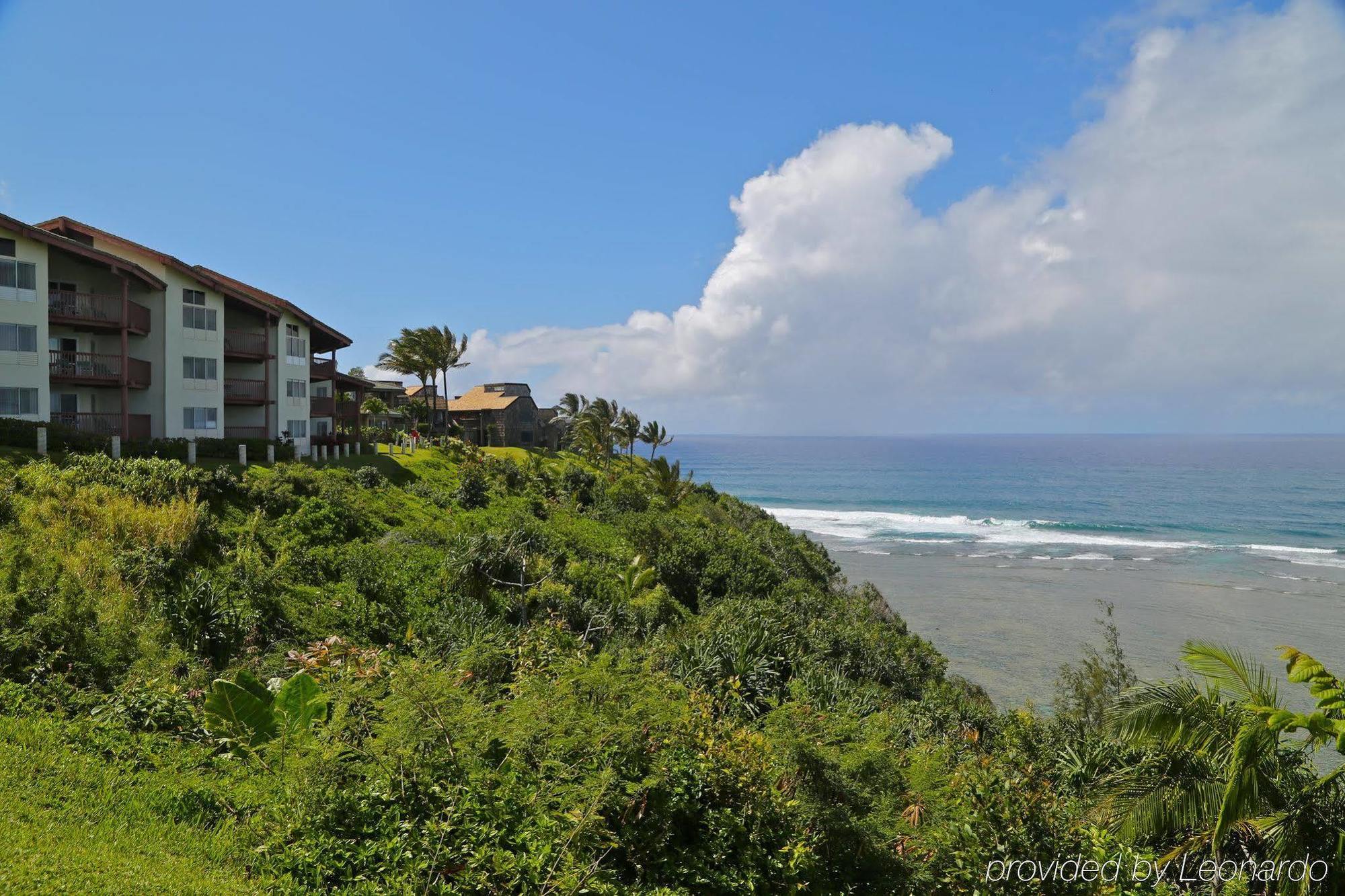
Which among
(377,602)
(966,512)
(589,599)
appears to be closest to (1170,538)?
(966,512)

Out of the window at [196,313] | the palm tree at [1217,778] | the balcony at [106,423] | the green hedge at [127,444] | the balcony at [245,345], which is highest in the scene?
the window at [196,313]

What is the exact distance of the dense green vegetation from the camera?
6227mm

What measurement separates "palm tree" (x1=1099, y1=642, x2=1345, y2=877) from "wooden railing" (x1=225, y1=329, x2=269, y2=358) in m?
36.6

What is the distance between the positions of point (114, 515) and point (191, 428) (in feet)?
58.4

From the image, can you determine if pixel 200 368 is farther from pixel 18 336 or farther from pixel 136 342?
pixel 18 336

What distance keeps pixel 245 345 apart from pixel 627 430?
37.6 meters

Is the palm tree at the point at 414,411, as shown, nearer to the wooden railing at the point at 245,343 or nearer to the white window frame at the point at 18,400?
the wooden railing at the point at 245,343

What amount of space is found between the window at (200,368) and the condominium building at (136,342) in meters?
0.04

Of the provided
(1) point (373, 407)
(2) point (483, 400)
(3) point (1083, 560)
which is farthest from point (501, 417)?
(3) point (1083, 560)

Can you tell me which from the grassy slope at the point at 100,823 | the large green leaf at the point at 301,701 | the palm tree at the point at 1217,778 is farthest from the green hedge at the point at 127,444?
the palm tree at the point at 1217,778

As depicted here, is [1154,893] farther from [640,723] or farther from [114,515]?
[114,515]

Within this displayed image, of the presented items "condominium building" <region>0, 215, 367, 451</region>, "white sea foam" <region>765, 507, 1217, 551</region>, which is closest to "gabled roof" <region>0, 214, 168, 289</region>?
"condominium building" <region>0, 215, 367, 451</region>

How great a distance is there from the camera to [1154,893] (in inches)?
266

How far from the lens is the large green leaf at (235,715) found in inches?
347
